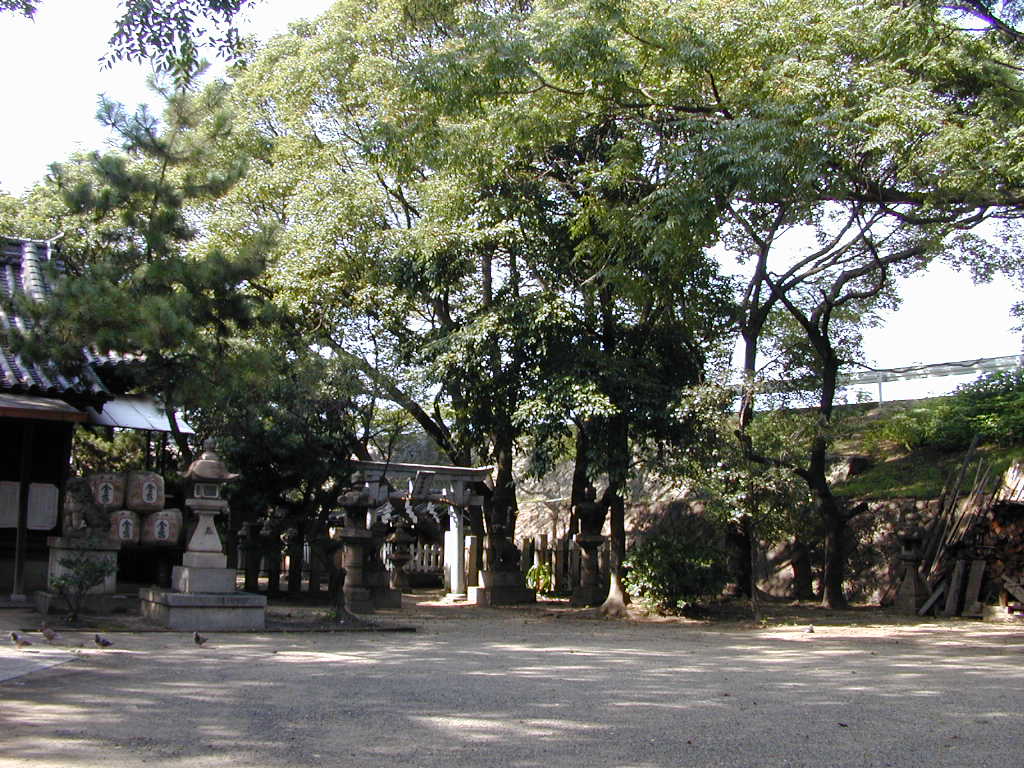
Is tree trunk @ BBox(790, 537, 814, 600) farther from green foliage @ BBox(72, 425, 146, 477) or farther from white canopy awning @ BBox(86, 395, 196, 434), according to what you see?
green foliage @ BBox(72, 425, 146, 477)

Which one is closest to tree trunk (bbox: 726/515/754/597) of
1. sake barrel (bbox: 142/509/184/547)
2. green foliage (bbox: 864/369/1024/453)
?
green foliage (bbox: 864/369/1024/453)

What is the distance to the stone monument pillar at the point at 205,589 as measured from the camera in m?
10.9

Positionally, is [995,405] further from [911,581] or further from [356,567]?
[356,567]

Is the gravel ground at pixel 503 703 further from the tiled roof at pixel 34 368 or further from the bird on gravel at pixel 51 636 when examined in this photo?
the tiled roof at pixel 34 368

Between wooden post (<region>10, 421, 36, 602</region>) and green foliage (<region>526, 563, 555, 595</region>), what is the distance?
9.69 m

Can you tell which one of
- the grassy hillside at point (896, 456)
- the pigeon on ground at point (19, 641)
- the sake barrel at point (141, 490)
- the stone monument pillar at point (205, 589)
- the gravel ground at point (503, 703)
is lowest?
the gravel ground at point (503, 703)

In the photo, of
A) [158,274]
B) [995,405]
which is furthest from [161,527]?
[995,405]

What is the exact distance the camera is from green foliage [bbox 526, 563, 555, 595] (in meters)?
19.5

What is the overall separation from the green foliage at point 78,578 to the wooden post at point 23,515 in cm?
197

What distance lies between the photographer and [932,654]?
10.4m

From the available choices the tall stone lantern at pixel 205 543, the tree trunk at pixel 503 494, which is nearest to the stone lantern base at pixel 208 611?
the tall stone lantern at pixel 205 543

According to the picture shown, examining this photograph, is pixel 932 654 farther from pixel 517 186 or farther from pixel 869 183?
pixel 517 186

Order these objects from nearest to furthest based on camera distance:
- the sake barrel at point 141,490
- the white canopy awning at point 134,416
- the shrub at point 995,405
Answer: the sake barrel at point 141,490
the white canopy awning at point 134,416
the shrub at point 995,405

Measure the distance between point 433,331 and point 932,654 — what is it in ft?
29.5
